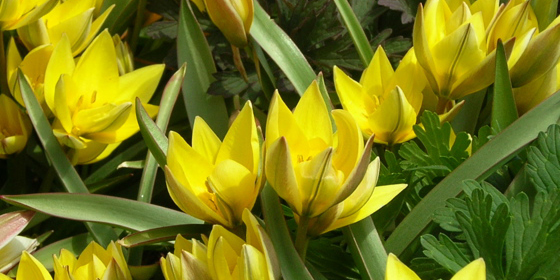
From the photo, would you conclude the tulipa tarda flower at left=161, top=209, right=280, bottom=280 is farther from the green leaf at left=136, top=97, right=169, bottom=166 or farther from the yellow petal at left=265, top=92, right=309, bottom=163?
the green leaf at left=136, top=97, right=169, bottom=166

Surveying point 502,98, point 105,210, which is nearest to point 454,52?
point 502,98

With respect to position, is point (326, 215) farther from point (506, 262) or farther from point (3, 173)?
point (3, 173)

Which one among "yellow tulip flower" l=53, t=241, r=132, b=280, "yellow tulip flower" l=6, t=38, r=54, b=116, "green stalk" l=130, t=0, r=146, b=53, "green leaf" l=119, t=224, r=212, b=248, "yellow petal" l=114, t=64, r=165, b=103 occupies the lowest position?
"yellow tulip flower" l=53, t=241, r=132, b=280

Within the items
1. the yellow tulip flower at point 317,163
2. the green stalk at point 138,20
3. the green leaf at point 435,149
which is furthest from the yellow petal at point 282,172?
the green stalk at point 138,20

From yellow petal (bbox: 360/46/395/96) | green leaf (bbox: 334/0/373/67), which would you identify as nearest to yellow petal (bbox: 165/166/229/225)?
yellow petal (bbox: 360/46/395/96)

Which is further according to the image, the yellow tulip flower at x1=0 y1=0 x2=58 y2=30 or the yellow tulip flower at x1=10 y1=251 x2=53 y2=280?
the yellow tulip flower at x1=0 y1=0 x2=58 y2=30

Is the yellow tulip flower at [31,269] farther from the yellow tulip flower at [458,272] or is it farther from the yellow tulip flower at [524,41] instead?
the yellow tulip flower at [524,41]
